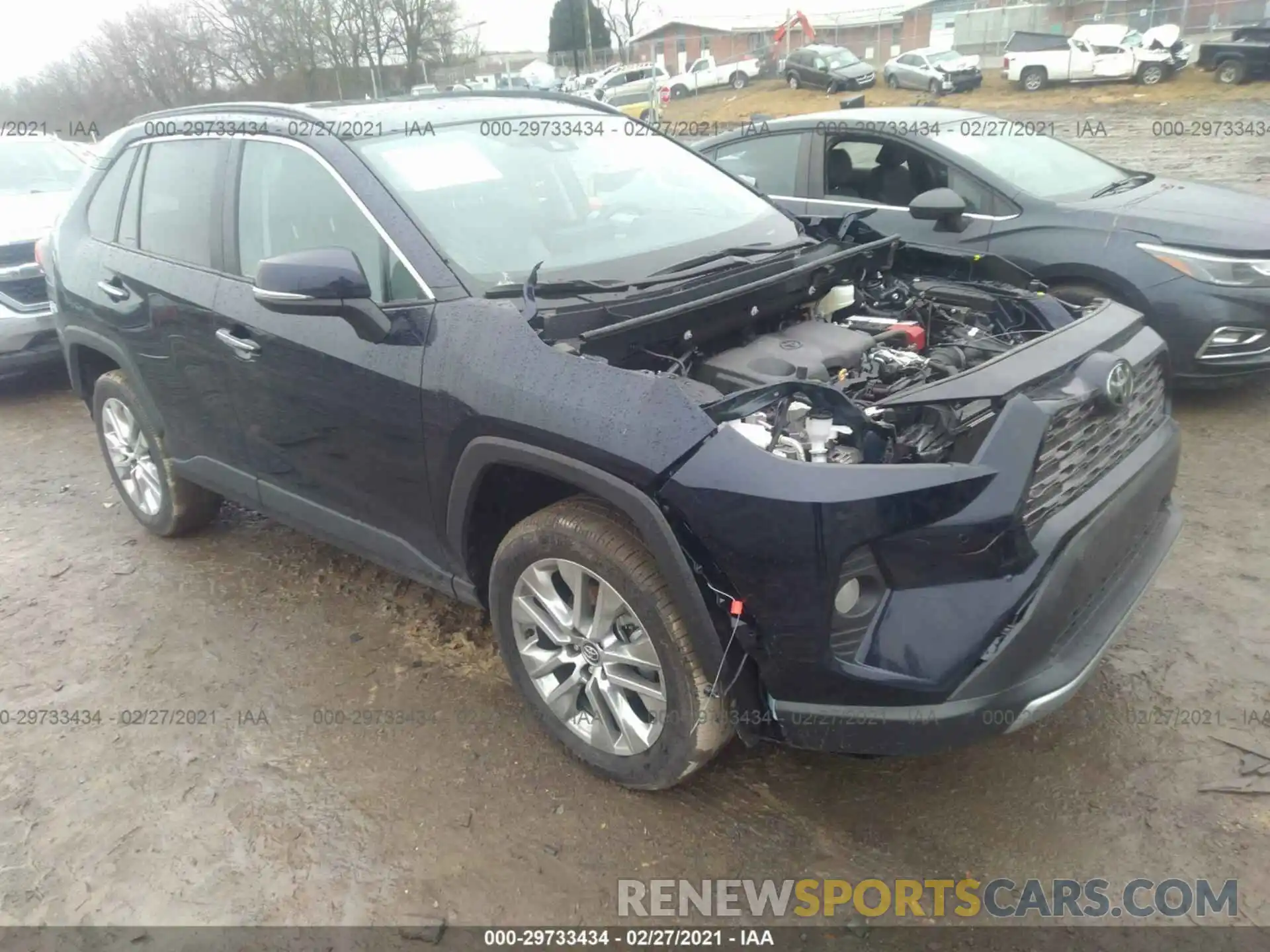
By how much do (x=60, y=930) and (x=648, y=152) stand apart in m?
3.38

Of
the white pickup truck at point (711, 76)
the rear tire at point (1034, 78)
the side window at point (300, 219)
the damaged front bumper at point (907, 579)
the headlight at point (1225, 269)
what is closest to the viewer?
the damaged front bumper at point (907, 579)

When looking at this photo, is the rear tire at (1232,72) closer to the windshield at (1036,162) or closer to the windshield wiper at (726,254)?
the windshield at (1036,162)

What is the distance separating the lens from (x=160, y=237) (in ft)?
13.0

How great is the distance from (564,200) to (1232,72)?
25.5m

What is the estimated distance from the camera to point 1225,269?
495cm

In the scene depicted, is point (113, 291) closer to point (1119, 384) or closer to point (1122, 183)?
point (1119, 384)

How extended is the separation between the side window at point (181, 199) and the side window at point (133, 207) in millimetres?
40

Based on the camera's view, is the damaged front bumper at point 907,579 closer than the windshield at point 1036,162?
Yes

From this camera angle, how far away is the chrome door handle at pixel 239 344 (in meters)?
3.40

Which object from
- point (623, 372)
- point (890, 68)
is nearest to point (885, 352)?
point (623, 372)

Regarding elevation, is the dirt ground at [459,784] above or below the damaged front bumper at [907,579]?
below

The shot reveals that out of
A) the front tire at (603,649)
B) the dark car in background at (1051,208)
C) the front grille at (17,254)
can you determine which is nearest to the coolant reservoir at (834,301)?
the dark car in background at (1051,208)

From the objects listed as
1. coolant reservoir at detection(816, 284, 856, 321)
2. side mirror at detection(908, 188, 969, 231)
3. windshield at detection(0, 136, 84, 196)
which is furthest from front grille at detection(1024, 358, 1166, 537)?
windshield at detection(0, 136, 84, 196)

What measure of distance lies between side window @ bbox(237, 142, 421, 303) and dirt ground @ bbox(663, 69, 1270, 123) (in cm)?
1578
